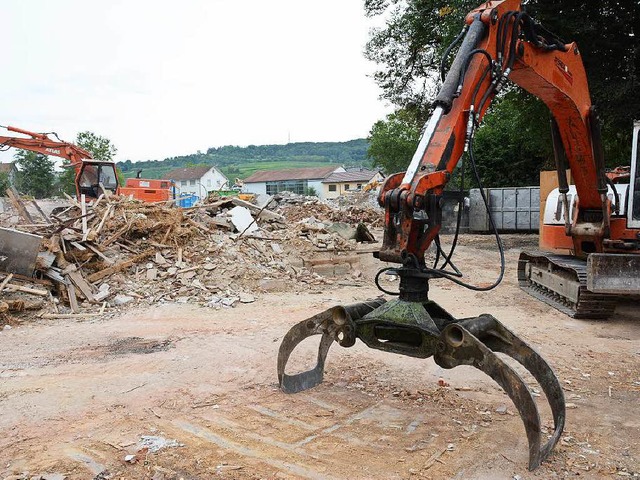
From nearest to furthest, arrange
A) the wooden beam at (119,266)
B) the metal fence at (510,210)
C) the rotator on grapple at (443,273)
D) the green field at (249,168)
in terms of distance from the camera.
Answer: the rotator on grapple at (443,273) → the wooden beam at (119,266) → the metal fence at (510,210) → the green field at (249,168)

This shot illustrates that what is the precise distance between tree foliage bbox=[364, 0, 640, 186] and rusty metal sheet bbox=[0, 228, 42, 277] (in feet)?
35.8

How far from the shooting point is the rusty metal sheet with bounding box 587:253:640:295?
6.69m

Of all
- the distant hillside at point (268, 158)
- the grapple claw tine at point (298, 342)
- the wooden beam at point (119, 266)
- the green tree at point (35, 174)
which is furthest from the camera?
the distant hillside at point (268, 158)

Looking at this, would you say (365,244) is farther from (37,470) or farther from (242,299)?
(37,470)

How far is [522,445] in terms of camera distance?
12.3 feet

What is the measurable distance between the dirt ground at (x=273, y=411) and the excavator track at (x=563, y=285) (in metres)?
0.30

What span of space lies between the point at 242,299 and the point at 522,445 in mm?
6071

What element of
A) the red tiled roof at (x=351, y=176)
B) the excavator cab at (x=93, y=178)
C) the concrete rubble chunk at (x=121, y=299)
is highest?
the red tiled roof at (x=351, y=176)

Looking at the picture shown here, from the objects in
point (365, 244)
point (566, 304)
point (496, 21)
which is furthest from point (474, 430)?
point (365, 244)

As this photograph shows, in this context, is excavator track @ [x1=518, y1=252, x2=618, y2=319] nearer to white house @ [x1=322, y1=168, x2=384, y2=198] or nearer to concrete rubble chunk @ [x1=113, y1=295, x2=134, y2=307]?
concrete rubble chunk @ [x1=113, y1=295, x2=134, y2=307]

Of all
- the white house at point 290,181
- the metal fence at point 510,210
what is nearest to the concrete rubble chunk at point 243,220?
the metal fence at point 510,210

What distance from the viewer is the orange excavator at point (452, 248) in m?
3.59

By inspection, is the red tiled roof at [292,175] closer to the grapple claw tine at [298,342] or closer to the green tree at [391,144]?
the green tree at [391,144]

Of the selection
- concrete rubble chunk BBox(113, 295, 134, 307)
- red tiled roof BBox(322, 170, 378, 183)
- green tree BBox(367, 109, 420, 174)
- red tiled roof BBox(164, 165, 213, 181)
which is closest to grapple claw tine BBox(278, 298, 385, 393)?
concrete rubble chunk BBox(113, 295, 134, 307)
